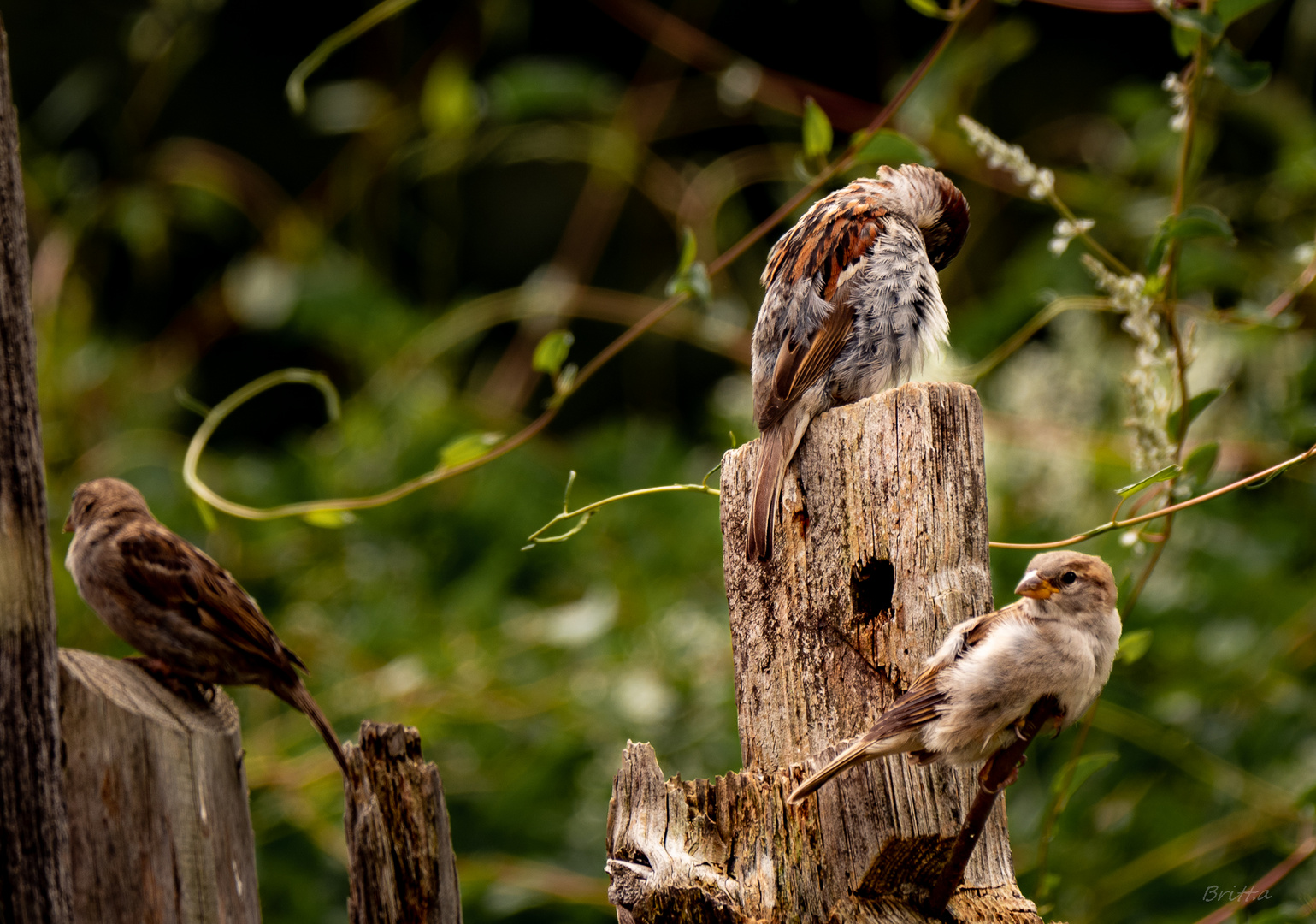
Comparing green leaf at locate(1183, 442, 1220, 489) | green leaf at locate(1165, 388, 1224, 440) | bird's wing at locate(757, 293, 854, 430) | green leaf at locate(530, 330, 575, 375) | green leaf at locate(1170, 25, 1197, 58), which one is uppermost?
green leaf at locate(1170, 25, 1197, 58)

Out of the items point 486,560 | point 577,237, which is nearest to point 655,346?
point 577,237

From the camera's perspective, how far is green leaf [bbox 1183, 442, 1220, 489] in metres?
2.54

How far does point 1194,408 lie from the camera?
99.0 inches

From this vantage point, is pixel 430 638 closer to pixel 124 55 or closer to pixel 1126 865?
pixel 1126 865

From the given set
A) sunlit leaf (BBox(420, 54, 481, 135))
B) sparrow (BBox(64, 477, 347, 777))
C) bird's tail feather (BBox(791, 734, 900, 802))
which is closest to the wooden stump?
sparrow (BBox(64, 477, 347, 777))

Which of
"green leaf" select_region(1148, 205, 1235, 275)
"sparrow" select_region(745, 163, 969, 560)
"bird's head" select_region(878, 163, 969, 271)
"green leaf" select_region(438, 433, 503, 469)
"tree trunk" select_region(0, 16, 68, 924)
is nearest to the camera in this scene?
"tree trunk" select_region(0, 16, 68, 924)

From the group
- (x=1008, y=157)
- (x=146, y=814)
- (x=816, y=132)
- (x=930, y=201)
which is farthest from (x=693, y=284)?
(x=146, y=814)

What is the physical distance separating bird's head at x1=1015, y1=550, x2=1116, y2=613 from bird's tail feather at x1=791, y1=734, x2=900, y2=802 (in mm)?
301

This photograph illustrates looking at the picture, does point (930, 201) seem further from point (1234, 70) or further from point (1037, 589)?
point (1037, 589)

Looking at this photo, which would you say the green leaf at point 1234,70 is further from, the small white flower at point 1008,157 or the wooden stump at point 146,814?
the wooden stump at point 146,814

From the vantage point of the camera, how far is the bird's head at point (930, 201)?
8.78 ft

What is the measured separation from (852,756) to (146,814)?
1.10 m

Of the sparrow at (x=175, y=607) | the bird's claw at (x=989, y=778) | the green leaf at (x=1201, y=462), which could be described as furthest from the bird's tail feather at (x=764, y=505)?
the sparrow at (x=175, y=607)

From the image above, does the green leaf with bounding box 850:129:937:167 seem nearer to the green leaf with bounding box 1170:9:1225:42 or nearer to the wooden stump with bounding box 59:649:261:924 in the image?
the green leaf with bounding box 1170:9:1225:42
